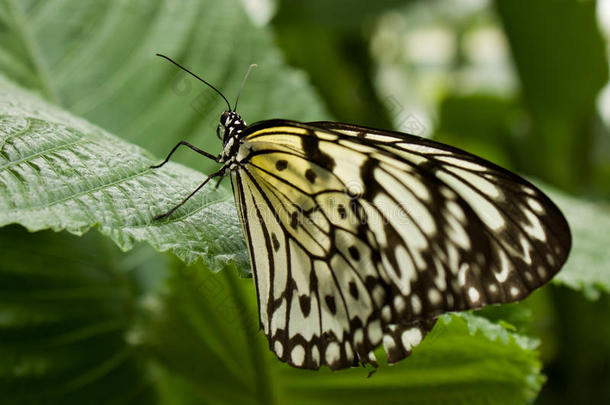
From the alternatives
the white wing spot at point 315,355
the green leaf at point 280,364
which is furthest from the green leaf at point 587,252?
the white wing spot at point 315,355

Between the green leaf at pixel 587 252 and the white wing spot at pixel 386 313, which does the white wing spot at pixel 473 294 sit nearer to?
the white wing spot at pixel 386 313

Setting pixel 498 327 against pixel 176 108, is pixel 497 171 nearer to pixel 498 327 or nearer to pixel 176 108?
pixel 498 327

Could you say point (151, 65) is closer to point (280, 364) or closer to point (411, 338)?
point (280, 364)

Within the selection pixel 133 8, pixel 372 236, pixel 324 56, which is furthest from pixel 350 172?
pixel 324 56

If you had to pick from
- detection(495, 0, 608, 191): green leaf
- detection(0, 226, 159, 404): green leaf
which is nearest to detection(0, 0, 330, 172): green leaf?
detection(0, 226, 159, 404): green leaf

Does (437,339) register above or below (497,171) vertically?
below

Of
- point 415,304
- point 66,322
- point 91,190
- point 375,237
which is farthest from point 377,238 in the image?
point 66,322

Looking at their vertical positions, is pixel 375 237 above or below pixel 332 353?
above
